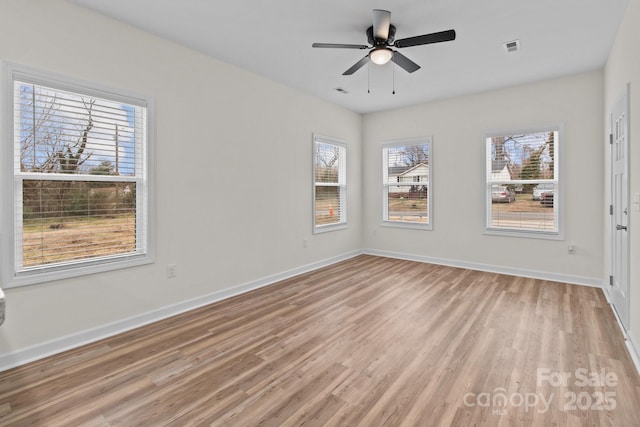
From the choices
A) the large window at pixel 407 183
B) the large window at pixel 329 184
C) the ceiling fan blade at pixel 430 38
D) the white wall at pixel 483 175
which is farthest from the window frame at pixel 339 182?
the ceiling fan blade at pixel 430 38

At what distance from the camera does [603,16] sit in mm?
2887

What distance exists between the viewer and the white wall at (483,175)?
168 inches

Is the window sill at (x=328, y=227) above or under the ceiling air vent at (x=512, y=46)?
under

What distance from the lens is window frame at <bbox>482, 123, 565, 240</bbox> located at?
4.46 m

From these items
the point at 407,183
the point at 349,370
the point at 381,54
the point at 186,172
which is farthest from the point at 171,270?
the point at 407,183

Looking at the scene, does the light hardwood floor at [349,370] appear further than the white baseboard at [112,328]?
No

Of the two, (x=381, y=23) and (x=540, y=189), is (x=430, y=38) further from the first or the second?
(x=540, y=189)

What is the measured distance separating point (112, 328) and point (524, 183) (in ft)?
18.0

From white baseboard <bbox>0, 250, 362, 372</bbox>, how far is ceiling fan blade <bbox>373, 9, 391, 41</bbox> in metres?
3.21

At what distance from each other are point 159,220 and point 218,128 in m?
1.28

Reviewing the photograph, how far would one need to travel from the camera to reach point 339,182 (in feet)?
19.7

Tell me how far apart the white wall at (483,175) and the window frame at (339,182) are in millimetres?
664

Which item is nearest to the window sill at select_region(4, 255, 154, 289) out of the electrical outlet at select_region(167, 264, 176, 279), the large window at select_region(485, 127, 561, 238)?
the electrical outlet at select_region(167, 264, 176, 279)

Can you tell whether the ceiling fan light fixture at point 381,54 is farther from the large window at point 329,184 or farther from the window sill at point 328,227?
the window sill at point 328,227
